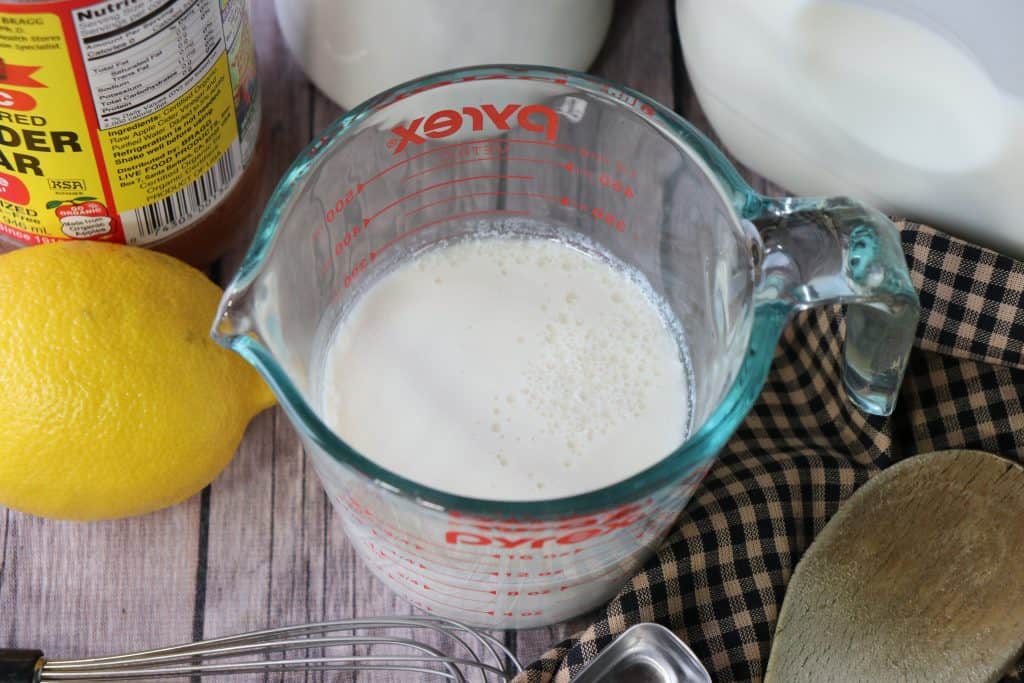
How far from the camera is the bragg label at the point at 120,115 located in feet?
2.19

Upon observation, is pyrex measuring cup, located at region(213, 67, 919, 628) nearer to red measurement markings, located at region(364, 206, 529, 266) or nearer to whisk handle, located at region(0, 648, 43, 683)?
red measurement markings, located at region(364, 206, 529, 266)

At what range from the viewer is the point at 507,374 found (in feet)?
2.35

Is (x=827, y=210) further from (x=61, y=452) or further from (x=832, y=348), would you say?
(x=61, y=452)

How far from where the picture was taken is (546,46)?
0.85 m

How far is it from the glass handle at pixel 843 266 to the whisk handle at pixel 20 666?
431mm

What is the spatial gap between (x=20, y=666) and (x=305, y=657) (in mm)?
156

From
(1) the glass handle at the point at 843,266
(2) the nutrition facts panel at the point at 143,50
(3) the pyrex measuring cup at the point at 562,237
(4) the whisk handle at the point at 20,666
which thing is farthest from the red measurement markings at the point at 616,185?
(4) the whisk handle at the point at 20,666

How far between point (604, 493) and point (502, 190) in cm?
26

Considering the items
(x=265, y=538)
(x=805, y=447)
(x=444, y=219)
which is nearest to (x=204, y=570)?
(x=265, y=538)

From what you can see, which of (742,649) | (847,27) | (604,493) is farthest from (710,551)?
(847,27)

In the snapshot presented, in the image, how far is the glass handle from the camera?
0.60 m

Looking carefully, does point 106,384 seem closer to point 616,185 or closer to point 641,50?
point 616,185

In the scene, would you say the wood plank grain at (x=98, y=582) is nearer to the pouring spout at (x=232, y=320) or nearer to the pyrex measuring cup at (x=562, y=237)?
the pyrex measuring cup at (x=562, y=237)

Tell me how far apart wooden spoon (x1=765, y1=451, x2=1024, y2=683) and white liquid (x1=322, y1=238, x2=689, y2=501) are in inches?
5.3
